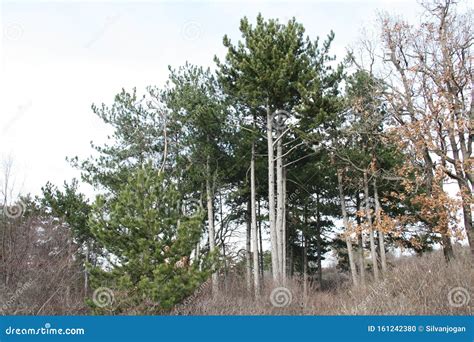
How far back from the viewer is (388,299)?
10.1m

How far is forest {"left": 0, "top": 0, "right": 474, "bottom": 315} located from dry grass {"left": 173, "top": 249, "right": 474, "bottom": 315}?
0.16 ft

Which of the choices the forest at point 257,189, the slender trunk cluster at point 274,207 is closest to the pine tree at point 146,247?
the forest at point 257,189

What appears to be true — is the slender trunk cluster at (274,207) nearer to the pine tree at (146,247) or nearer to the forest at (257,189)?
the forest at (257,189)

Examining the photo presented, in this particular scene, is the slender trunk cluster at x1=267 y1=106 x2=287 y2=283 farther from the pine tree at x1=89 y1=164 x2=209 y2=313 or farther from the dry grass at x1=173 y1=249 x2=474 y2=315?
the pine tree at x1=89 y1=164 x2=209 y2=313

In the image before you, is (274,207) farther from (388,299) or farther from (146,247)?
(388,299)

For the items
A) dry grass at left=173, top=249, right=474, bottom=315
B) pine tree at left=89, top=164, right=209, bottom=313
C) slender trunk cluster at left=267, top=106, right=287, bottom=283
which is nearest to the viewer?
dry grass at left=173, top=249, right=474, bottom=315

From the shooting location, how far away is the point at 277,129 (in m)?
18.0

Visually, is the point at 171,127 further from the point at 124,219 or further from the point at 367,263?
the point at 367,263

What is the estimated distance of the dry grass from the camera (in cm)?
953

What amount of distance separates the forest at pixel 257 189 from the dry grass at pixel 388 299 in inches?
2.0

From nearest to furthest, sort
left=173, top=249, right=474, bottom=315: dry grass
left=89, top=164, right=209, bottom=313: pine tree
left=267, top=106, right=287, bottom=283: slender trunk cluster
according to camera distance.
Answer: left=173, top=249, right=474, bottom=315: dry grass < left=89, top=164, right=209, bottom=313: pine tree < left=267, top=106, right=287, bottom=283: slender trunk cluster

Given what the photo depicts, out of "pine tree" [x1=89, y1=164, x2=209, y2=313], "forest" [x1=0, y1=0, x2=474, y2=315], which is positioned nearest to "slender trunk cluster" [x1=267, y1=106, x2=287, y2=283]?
"forest" [x1=0, y1=0, x2=474, y2=315]

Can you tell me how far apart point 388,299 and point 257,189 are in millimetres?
13281

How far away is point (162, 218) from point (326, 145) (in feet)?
33.7
